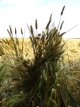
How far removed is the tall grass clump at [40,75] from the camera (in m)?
4.60

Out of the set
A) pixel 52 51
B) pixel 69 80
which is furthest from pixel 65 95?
pixel 52 51

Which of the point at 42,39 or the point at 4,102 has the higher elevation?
the point at 42,39

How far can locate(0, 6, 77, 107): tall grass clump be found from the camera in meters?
4.60

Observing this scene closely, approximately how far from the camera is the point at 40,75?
468 centimetres

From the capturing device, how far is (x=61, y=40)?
4.86 m

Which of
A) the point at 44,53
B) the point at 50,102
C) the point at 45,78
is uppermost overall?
the point at 44,53

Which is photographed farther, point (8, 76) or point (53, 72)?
point (8, 76)

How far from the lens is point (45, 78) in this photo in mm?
4574

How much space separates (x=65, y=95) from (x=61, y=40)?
0.69 metres

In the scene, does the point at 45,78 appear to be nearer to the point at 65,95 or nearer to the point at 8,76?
the point at 65,95

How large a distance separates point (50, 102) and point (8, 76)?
765mm

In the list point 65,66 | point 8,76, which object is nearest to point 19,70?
point 8,76

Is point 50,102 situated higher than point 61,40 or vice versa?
point 61,40

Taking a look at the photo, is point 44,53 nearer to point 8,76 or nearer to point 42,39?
point 42,39
